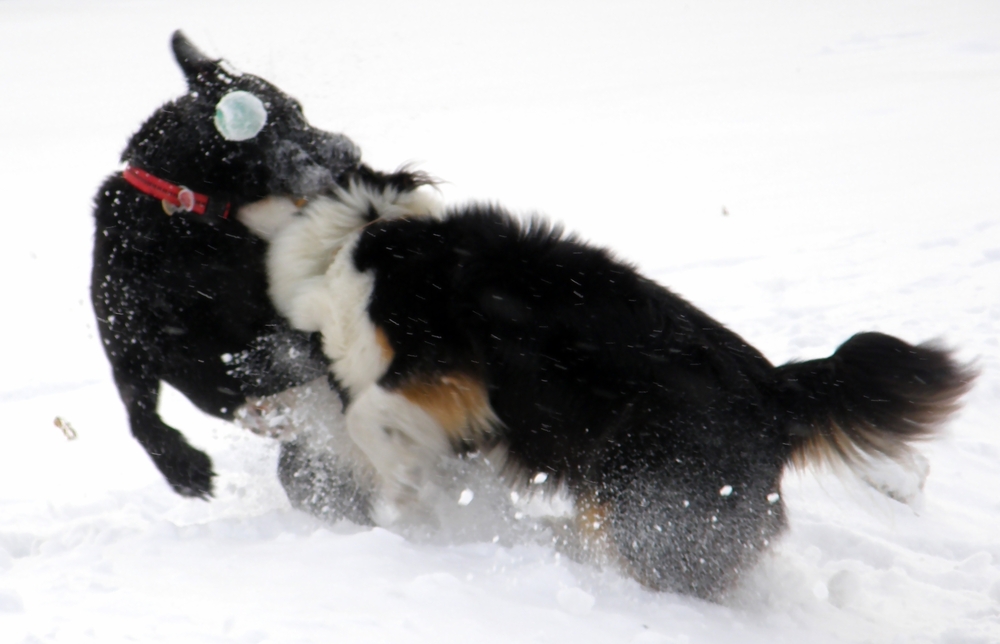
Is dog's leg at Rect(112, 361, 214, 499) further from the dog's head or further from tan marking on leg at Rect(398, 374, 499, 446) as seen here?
tan marking on leg at Rect(398, 374, 499, 446)

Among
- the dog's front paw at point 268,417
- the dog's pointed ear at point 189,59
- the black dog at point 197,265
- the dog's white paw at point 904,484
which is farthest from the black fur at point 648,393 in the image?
the dog's pointed ear at point 189,59

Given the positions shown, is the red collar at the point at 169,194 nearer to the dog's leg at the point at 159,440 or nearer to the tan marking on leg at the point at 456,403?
the dog's leg at the point at 159,440

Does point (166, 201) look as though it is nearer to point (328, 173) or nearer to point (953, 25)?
point (328, 173)

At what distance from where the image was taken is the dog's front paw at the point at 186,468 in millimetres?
2646

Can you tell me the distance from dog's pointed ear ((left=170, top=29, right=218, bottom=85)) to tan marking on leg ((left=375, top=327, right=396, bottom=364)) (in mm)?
1154

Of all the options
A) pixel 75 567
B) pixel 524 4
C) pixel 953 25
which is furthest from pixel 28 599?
pixel 524 4

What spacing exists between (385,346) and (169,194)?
2.82ft

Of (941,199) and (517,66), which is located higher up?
(517,66)

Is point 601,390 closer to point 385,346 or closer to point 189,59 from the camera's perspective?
point 385,346

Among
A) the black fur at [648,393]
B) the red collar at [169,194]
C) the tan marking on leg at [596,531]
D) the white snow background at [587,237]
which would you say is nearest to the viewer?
the white snow background at [587,237]

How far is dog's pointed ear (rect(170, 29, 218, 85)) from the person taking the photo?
108 inches

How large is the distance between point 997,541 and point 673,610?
144 centimetres

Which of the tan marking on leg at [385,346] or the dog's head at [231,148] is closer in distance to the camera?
the tan marking on leg at [385,346]

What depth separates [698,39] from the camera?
55.2 feet
